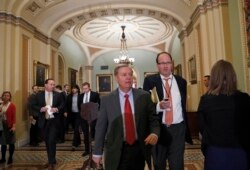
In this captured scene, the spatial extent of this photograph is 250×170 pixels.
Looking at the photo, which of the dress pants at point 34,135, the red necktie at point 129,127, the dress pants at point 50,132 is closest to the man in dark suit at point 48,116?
the dress pants at point 50,132

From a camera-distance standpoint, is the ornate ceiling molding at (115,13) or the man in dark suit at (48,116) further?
the ornate ceiling molding at (115,13)

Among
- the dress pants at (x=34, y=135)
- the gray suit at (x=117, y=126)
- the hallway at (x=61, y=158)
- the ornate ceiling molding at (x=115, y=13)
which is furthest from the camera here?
the ornate ceiling molding at (x=115, y=13)

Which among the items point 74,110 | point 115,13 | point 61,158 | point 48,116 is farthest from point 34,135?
point 115,13

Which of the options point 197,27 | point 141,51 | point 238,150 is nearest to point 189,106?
point 197,27

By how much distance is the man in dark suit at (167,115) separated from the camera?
2.71 m

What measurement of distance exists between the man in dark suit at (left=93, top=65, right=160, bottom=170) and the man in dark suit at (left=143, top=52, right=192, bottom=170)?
29 centimetres

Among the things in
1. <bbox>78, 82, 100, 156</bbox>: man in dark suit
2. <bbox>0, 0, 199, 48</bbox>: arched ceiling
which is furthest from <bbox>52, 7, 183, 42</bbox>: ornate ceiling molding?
<bbox>78, 82, 100, 156</bbox>: man in dark suit

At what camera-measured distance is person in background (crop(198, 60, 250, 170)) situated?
2.05m

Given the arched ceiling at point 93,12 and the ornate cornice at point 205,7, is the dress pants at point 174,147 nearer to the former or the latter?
the ornate cornice at point 205,7

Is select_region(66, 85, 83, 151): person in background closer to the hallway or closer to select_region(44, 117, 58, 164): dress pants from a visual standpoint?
the hallway

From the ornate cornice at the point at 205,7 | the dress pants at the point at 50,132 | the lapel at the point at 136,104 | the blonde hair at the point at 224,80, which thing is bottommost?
the dress pants at the point at 50,132

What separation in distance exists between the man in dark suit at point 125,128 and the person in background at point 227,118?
54 cm

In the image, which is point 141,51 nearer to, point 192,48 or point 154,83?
point 192,48

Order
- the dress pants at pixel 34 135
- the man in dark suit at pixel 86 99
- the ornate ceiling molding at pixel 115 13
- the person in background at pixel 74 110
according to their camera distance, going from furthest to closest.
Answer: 1. the ornate ceiling molding at pixel 115 13
2. the dress pants at pixel 34 135
3. the person in background at pixel 74 110
4. the man in dark suit at pixel 86 99
